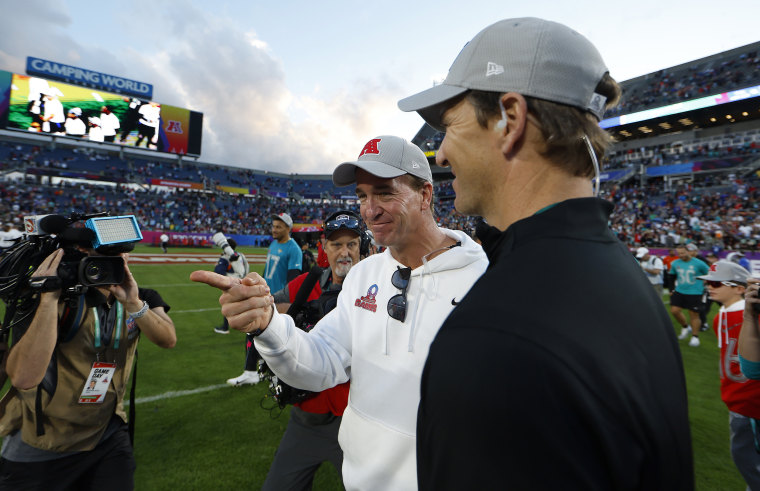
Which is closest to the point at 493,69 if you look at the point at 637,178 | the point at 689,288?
the point at 689,288

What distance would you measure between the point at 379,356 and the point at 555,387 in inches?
53.7

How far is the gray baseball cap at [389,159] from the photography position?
7.74ft

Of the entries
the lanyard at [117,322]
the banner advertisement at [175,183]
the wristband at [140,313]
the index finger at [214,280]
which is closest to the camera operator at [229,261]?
the wristband at [140,313]

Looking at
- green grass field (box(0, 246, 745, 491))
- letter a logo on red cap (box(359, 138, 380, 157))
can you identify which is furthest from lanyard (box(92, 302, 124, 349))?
letter a logo on red cap (box(359, 138, 380, 157))

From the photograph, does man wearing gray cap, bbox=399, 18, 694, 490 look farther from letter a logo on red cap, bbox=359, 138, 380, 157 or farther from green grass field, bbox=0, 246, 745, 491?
green grass field, bbox=0, 246, 745, 491

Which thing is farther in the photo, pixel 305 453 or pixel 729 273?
pixel 729 273

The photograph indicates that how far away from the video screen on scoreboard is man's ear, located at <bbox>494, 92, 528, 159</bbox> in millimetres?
53504

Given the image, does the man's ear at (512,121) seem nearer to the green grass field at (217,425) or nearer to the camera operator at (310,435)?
the camera operator at (310,435)

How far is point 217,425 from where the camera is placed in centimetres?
459

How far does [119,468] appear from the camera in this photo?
2400 mm

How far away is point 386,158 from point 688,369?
825 cm

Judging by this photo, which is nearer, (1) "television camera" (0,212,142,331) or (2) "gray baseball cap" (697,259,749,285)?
(1) "television camera" (0,212,142,331)

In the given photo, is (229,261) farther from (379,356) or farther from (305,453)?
(379,356)

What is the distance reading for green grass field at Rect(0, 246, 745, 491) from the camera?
12.1 feet
